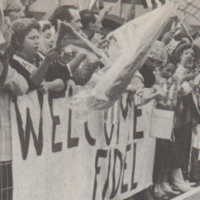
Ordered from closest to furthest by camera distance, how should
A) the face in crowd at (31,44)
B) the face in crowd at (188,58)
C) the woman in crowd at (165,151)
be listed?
the face in crowd at (31,44), the woman in crowd at (165,151), the face in crowd at (188,58)

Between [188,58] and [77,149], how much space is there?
8.85 feet

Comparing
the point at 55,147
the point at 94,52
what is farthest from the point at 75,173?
the point at 94,52

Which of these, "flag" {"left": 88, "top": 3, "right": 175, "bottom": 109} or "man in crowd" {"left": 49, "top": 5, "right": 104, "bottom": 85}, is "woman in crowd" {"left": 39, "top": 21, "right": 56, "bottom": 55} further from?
"flag" {"left": 88, "top": 3, "right": 175, "bottom": 109}

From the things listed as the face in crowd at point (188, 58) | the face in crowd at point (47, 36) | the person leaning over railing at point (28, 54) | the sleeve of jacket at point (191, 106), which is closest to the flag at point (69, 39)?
the person leaning over railing at point (28, 54)

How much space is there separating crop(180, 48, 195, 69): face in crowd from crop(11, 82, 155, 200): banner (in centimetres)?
129

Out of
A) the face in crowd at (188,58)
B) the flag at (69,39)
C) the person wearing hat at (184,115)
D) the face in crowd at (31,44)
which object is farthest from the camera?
the face in crowd at (188,58)

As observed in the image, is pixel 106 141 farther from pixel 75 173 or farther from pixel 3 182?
pixel 3 182

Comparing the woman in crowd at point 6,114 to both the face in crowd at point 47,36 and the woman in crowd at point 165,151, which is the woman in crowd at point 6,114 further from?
the woman in crowd at point 165,151

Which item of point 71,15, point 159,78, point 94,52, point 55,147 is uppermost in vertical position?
point 71,15

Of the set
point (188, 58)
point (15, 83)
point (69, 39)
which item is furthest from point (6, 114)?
point (188, 58)

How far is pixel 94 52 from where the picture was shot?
375 cm

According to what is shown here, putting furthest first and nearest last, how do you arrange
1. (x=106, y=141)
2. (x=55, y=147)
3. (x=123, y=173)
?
(x=123, y=173) → (x=106, y=141) → (x=55, y=147)

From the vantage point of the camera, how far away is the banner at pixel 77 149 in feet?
11.6

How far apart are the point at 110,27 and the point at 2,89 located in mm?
2871
